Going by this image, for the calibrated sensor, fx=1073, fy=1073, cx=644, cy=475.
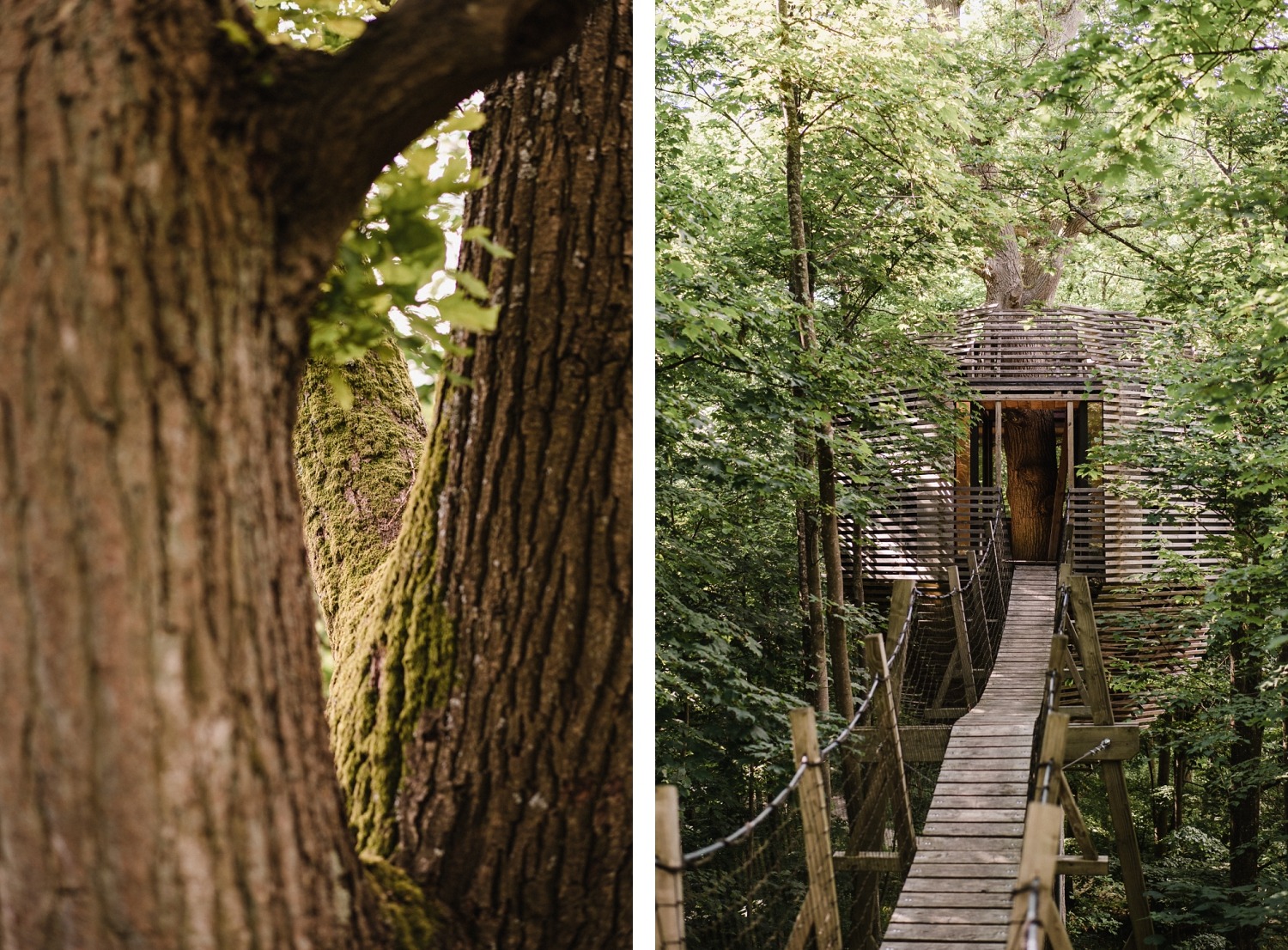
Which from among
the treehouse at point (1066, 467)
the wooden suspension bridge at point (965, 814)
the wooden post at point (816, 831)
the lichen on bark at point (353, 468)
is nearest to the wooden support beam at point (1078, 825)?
the wooden suspension bridge at point (965, 814)

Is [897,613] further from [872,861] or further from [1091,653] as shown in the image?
[1091,653]

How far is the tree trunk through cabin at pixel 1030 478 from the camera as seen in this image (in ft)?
28.5

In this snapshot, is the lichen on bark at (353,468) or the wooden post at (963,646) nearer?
the lichen on bark at (353,468)

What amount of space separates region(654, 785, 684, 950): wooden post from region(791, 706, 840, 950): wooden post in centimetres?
74

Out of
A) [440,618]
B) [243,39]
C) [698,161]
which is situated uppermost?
[698,161]

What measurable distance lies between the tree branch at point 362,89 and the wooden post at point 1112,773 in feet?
14.0

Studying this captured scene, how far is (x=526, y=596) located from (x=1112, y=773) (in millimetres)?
4404

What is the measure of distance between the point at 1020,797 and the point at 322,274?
3521mm

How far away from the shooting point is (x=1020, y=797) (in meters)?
3.72

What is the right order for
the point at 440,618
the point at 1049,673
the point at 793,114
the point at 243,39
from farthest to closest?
the point at 793,114 → the point at 1049,673 → the point at 440,618 → the point at 243,39

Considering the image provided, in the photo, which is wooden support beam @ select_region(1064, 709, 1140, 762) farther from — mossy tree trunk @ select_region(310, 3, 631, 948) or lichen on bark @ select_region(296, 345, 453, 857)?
mossy tree trunk @ select_region(310, 3, 631, 948)

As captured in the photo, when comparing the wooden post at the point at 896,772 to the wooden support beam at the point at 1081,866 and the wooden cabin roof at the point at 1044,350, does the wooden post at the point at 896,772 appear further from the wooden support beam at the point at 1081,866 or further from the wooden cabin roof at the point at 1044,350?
the wooden cabin roof at the point at 1044,350

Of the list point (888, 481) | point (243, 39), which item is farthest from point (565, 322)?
point (888, 481)

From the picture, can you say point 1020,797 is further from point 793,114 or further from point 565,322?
point 565,322
